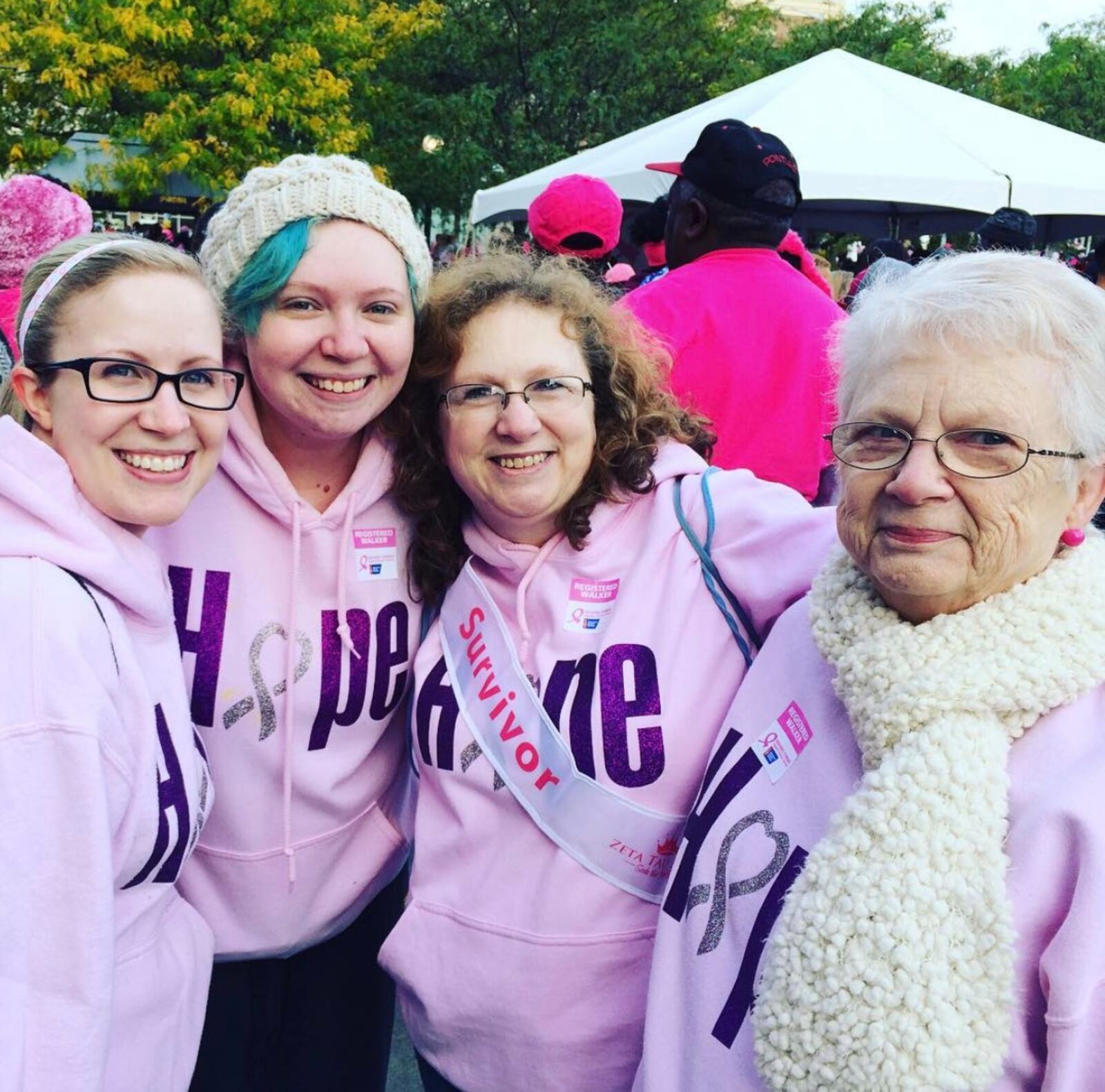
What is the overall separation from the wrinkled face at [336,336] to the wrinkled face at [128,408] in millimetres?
283

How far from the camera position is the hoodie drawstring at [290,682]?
2.05m

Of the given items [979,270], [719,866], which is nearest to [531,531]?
[719,866]

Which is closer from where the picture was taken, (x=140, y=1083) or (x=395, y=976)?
(x=140, y=1083)

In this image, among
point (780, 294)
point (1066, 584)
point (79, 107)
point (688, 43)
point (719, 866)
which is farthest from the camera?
point (688, 43)

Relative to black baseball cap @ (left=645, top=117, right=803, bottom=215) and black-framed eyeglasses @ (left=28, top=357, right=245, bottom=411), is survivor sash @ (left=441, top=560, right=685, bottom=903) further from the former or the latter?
black baseball cap @ (left=645, top=117, right=803, bottom=215)

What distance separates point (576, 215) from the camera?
4.62m

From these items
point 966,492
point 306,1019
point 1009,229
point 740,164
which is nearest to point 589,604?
point 966,492

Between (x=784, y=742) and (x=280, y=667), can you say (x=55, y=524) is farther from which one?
(x=784, y=742)

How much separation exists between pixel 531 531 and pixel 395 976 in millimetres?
914

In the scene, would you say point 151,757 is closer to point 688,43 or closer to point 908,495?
point 908,495

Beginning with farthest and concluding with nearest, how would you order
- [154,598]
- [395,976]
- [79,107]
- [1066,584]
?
[79,107] < [395,976] < [154,598] < [1066,584]

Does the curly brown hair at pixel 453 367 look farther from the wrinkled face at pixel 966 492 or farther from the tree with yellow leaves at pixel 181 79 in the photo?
the tree with yellow leaves at pixel 181 79

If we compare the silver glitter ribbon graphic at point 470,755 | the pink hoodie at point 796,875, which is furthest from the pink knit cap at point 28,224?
the pink hoodie at point 796,875

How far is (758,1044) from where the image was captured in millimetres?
1325
